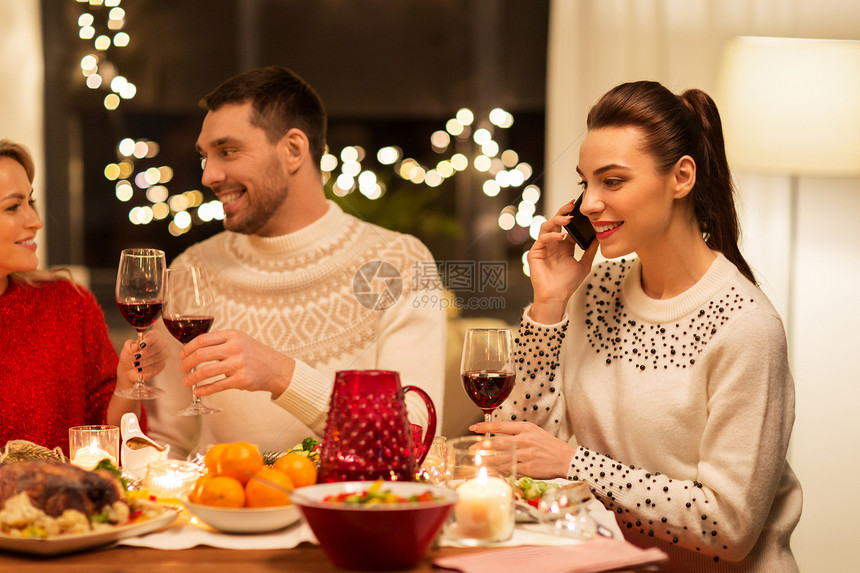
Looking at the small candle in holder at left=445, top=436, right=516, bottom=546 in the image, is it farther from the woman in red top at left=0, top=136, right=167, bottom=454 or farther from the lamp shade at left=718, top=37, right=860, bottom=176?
the lamp shade at left=718, top=37, right=860, bottom=176

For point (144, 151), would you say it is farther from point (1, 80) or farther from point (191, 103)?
point (1, 80)

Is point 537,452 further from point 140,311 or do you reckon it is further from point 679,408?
point 140,311

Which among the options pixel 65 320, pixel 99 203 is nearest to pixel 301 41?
pixel 99 203

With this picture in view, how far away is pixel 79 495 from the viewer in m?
1.00

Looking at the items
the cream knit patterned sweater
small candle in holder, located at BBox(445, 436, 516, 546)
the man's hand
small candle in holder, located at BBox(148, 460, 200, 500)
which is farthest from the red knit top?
small candle in holder, located at BBox(445, 436, 516, 546)

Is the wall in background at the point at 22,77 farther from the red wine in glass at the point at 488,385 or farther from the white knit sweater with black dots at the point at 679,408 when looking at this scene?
the red wine in glass at the point at 488,385

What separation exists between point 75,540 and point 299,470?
10.7 inches

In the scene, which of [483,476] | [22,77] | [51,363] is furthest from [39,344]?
[22,77]

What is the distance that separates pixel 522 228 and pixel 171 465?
2.58 m

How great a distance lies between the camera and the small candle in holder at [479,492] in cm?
102

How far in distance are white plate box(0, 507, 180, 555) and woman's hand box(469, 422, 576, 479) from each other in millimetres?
610

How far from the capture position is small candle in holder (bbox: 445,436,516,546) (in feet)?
3.34

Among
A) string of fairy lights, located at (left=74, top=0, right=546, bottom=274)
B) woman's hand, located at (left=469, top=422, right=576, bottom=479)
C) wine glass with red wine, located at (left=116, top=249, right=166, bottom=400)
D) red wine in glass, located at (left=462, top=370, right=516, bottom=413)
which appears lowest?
woman's hand, located at (left=469, top=422, right=576, bottom=479)

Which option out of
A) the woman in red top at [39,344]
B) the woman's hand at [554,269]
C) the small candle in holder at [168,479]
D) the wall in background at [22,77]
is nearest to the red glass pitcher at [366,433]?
the small candle in holder at [168,479]
